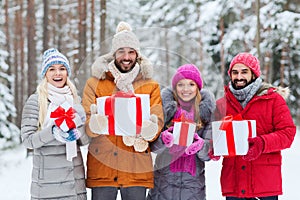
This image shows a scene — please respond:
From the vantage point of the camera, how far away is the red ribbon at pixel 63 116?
3.99 m

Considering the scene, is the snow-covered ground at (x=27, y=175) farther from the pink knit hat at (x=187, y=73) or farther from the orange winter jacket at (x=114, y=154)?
the pink knit hat at (x=187, y=73)

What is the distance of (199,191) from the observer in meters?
4.40

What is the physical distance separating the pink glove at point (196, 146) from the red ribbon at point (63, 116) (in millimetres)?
981

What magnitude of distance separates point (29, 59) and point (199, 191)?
38.2 ft

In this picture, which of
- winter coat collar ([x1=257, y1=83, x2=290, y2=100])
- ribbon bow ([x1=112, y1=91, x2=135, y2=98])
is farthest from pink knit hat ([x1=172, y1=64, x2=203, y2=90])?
winter coat collar ([x1=257, y1=83, x2=290, y2=100])

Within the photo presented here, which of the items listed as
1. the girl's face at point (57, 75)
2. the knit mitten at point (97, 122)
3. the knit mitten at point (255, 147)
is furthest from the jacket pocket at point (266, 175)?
the girl's face at point (57, 75)

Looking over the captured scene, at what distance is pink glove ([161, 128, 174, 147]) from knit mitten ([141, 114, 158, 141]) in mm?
84

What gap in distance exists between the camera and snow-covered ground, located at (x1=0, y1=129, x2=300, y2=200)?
9.01 metres

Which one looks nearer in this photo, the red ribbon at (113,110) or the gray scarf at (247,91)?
the red ribbon at (113,110)

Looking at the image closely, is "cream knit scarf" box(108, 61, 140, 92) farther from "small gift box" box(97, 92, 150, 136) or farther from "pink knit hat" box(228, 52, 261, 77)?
"pink knit hat" box(228, 52, 261, 77)

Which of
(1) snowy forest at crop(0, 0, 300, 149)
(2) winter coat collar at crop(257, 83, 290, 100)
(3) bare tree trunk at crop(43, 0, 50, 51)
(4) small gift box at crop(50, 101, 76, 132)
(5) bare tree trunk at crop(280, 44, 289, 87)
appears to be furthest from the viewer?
(5) bare tree trunk at crop(280, 44, 289, 87)

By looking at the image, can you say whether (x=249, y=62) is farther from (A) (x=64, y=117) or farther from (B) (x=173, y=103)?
(A) (x=64, y=117)

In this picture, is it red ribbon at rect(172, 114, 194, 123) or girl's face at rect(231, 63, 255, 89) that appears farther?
girl's face at rect(231, 63, 255, 89)

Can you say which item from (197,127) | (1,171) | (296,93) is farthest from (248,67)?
(296,93)
